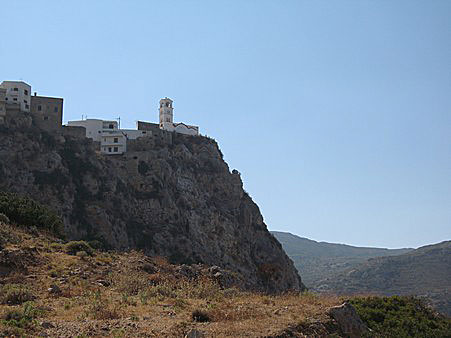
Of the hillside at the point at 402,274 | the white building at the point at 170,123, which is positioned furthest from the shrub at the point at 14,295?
the hillside at the point at 402,274

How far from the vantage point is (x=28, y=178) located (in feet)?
182

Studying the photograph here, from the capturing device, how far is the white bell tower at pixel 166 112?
8186cm

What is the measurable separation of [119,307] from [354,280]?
114 m

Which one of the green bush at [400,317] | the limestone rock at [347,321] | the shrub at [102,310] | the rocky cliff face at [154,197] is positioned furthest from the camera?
the rocky cliff face at [154,197]

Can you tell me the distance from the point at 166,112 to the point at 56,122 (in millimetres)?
22670

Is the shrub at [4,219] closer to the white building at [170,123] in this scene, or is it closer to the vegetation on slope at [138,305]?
the vegetation on slope at [138,305]

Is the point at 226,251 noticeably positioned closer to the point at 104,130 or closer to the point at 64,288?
the point at 104,130

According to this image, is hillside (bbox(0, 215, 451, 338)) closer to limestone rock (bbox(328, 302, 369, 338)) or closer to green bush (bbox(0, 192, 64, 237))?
limestone rock (bbox(328, 302, 369, 338))

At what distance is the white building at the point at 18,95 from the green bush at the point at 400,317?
5843 cm

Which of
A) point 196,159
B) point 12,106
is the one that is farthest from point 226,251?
point 12,106

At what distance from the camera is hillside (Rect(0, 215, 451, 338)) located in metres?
9.25

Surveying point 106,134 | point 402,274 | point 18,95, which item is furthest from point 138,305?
point 402,274

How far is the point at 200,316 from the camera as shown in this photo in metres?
10.0

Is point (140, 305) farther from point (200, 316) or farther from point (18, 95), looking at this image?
point (18, 95)
